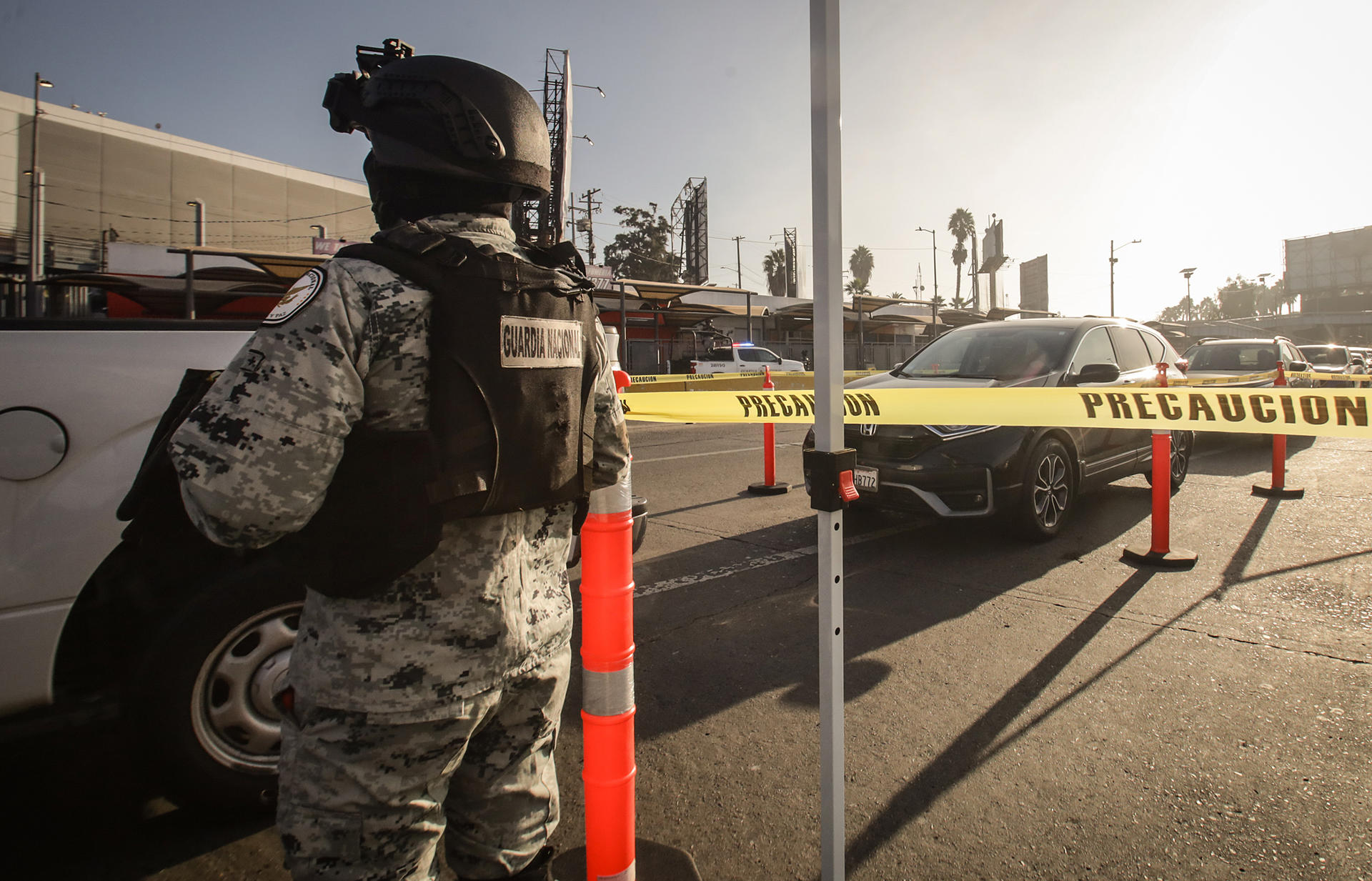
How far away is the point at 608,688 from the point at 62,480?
66.3 inches

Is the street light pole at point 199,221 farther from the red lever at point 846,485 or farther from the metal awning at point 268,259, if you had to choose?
the red lever at point 846,485

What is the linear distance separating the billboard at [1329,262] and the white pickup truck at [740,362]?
211ft

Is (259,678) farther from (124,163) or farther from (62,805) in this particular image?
(124,163)

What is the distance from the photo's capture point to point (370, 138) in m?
1.37

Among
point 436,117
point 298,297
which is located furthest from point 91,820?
point 436,117

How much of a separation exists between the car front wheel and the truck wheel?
4630mm

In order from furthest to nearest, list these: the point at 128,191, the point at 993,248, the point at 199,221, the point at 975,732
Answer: the point at 993,248 < the point at 128,191 < the point at 199,221 < the point at 975,732

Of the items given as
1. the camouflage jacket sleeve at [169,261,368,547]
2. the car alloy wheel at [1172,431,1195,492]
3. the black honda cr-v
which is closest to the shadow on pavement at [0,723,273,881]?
the camouflage jacket sleeve at [169,261,368,547]

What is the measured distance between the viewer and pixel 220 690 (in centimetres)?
221

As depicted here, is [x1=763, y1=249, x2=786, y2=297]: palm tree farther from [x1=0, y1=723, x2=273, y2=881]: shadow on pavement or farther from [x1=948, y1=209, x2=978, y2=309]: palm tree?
[x1=0, y1=723, x2=273, y2=881]: shadow on pavement

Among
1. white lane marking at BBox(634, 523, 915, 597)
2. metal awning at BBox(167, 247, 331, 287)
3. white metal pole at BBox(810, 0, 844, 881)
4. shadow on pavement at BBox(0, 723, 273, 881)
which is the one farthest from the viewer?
metal awning at BBox(167, 247, 331, 287)

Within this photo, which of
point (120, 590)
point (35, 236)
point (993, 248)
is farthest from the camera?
point (993, 248)

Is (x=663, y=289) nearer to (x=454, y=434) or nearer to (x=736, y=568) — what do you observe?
(x=736, y=568)

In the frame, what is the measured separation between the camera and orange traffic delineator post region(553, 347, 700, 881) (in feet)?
4.96
